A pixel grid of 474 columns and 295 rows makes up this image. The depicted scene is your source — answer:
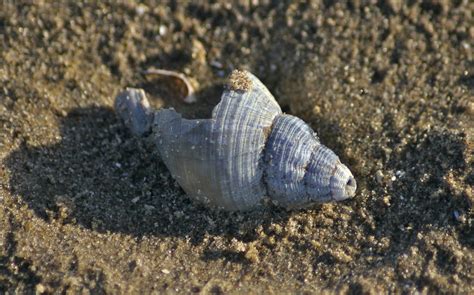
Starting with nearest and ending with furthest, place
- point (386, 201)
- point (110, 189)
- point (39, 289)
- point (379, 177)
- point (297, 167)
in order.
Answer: point (39, 289)
point (297, 167)
point (386, 201)
point (379, 177)
point (110, 189)

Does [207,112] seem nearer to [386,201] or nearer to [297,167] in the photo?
[297,167]

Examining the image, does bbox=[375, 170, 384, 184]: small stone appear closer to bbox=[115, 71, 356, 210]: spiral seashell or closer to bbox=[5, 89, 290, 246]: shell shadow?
bbox=[115, 71, 356, 210]: spiral seashell

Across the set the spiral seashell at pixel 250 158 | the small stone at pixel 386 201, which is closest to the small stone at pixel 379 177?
the small stone at pixel 386 201

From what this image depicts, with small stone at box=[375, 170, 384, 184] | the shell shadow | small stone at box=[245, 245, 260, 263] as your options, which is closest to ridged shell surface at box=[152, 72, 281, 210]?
the shell shadow

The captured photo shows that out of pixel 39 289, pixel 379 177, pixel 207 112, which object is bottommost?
pixel 39 289

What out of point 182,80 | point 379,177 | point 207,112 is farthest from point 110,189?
point 379,177

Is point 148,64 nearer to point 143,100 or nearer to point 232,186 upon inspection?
point 143,100

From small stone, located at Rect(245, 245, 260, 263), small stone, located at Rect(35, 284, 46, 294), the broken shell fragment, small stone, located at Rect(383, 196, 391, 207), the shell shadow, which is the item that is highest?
the broken shell fragment
